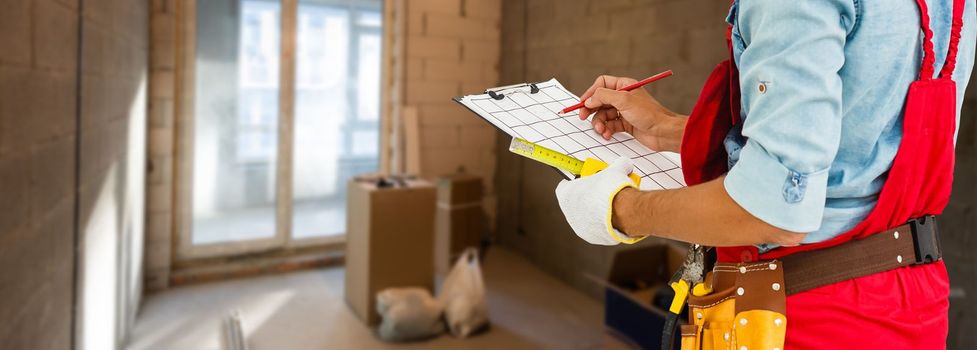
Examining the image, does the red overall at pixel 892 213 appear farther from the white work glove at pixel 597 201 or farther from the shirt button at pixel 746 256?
the white work glove at pixel 597 201

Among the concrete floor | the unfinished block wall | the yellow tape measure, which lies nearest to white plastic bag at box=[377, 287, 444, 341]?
the concrete floor

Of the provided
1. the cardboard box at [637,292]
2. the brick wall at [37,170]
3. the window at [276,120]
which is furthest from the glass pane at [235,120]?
the cardboard box at [637,292]

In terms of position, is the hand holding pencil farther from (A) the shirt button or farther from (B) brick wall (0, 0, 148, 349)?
(B) brick wall (0, 0, 148, 349)

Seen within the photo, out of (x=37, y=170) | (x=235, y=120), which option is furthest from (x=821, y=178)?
(x=235, y=120)

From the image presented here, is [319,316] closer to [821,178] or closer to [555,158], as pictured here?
[555,158]

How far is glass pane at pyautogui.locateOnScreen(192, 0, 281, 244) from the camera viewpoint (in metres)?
3.86

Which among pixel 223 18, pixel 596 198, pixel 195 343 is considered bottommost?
pixel 195 343

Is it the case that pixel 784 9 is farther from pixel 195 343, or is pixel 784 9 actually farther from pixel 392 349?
pixel 195 343

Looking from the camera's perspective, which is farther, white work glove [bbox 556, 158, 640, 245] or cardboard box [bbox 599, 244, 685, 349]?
cardboard box [bbox 599, 244, 685, 349]

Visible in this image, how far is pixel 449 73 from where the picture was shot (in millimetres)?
4695

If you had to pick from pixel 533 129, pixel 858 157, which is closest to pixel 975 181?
pixel 858 157

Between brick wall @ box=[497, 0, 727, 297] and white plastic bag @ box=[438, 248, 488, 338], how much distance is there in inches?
36.1

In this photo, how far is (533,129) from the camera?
962 mm

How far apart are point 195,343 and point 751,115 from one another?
2959 millimetres
